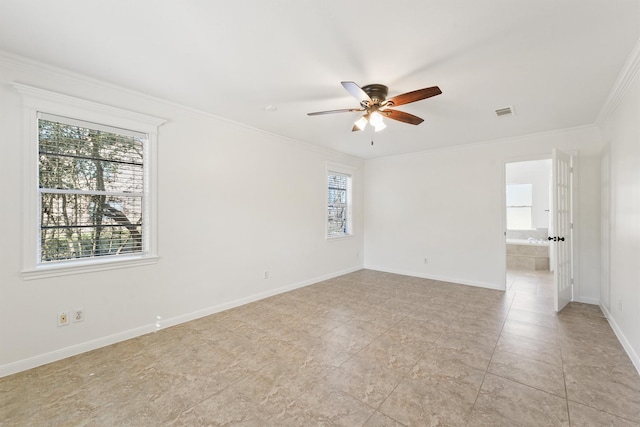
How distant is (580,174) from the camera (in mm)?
4012

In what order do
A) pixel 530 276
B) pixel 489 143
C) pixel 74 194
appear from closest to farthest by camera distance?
1. pixel 74 194
2. pixel 489 143
3. pixel 530 276

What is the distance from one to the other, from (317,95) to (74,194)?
8.15ft

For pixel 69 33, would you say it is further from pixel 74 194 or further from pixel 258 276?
pixel 258 276

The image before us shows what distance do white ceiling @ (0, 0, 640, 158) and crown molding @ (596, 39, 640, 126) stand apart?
58mm

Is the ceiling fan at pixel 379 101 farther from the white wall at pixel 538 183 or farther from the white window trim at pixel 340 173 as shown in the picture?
the white wall at pixel 538 183

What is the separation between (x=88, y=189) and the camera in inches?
103

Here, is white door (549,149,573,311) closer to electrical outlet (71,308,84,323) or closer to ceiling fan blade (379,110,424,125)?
ceiling fan blade (379,110,424,125)

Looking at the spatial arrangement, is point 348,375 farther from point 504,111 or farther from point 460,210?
point 460,210

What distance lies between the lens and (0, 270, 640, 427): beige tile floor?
1.77 metres

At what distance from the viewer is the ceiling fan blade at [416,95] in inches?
87.8

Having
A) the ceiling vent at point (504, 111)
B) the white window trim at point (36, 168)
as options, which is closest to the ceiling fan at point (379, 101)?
the ceiling vent at point (504, 111)

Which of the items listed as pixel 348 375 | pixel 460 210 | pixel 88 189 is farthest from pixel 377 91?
pixel 460 210

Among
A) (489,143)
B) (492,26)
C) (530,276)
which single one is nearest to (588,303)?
(530,276)

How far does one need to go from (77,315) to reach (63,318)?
9 cm
